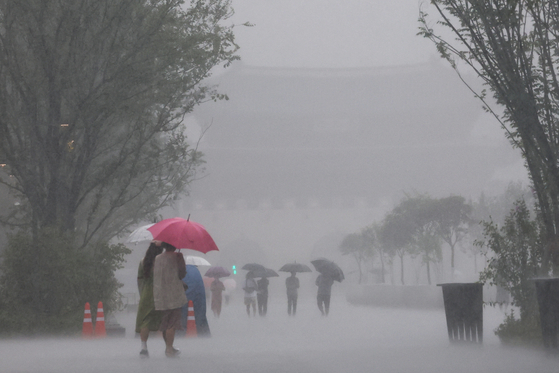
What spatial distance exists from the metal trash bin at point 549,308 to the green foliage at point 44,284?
8.43 metres

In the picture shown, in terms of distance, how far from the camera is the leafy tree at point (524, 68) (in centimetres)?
1073

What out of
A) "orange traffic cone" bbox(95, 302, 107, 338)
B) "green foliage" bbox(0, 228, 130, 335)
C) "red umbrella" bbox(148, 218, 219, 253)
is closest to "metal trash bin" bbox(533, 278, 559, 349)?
"red umbrella" bbox(148, 218, 219, 253)

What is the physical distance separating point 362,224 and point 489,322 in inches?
2045

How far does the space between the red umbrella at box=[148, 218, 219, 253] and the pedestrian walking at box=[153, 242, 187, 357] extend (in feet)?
0.78

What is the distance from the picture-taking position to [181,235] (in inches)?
410

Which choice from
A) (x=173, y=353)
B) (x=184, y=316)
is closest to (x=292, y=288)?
(x=184, y=316)

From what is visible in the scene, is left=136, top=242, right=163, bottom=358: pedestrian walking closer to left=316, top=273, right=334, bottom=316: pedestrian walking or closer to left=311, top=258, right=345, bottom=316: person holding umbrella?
left=311, top=258, right=345, bottom=316: person holding umbrella

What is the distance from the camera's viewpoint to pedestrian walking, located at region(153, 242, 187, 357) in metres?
10.5

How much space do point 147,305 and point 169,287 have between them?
43 cm

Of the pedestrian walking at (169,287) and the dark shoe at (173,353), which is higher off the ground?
the pedestrian walking at (169,287)

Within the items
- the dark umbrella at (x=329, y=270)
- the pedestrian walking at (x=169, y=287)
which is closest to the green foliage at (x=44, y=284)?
the pedestrian walking at (x=169, y=287)

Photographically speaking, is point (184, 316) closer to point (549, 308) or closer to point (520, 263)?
point (520, 263)

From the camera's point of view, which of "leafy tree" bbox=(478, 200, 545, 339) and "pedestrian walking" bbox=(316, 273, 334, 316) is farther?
"pedestrian walking" bbox=(316, 273, 334, 316)

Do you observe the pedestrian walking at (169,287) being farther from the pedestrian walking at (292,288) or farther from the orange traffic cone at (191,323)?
the pedestrian walking at (292,288)
